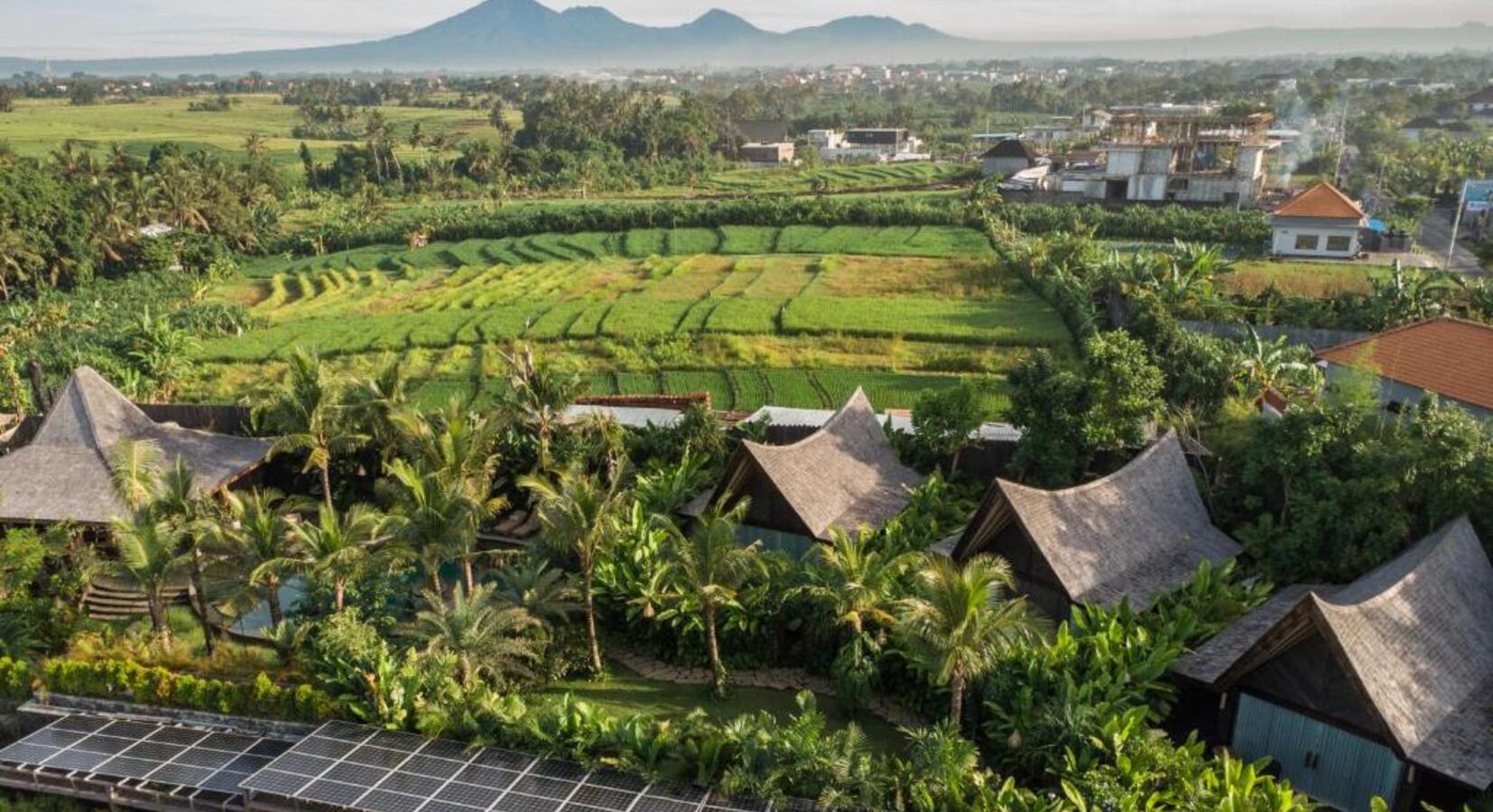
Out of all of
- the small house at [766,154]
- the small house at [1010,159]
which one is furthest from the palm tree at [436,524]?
the small house at [766,154]

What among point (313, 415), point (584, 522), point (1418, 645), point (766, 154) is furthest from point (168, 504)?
point (766, 154)

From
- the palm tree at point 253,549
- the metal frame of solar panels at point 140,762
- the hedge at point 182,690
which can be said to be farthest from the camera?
Result: the palm tree at point 253,549

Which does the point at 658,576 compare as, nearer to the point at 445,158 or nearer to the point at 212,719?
the point at 212,719

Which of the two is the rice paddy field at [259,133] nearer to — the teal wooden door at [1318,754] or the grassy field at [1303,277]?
the grassy field at [1303,277]

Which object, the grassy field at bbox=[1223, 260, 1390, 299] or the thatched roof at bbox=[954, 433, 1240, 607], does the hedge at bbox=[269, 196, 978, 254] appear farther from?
the thatched roof at bbox=[954, 433, 1240, 607]

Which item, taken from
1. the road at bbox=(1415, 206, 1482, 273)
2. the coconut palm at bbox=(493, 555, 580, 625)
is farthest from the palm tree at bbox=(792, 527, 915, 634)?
the road at bbox=(1415, 206, 1482, 273)

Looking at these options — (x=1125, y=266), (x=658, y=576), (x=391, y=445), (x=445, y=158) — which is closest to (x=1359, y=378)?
(x=658, y=576)

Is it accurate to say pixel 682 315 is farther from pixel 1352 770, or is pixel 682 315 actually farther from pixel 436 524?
pixel 1352 770
